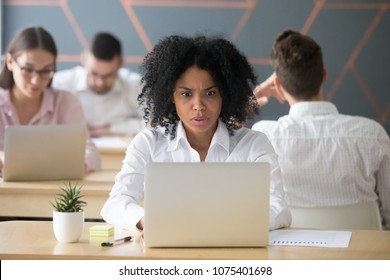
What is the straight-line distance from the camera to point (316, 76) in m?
3.82

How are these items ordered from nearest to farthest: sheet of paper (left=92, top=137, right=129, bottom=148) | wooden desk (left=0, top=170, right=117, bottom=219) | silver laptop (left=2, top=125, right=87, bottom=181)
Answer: wooden desk (left=0, top=170, right=117, bottom=219), silver laptop (left=2, top=125, right=87, bottom=181), sheet of paper (left=92, top=137, right=129, bottom=148)

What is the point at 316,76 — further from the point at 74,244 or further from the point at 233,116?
the point at 74,244

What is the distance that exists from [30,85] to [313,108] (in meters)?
1.48

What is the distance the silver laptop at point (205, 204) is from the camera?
8.15 feet

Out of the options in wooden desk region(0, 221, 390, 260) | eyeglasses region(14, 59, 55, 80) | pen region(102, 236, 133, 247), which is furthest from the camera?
eyeglasses region(14, 59, 55, 80)

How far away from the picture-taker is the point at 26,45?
4.51 m

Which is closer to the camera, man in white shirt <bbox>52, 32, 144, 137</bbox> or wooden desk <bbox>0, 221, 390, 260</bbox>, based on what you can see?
wooden desk <bbox>0, 221, 390, 260</bbox>

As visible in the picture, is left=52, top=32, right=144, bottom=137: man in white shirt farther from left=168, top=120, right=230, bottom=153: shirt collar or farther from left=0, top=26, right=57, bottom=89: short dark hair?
left=168, top=120, right=230, bottom=153: shirt collar

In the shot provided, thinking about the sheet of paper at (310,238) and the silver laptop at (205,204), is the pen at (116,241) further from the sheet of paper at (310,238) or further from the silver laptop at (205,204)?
the sheet of paper at (310,238)

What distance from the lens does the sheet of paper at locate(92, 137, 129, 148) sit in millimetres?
5617

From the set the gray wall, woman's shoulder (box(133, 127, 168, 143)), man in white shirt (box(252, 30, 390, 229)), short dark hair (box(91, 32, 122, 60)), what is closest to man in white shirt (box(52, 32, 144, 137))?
short dark hair (box(91, 32, 122, 60))

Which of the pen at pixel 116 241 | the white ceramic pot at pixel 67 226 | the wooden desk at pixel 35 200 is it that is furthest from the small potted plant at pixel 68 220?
the wooden desk at pixel 35 200

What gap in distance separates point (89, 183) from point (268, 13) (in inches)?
142

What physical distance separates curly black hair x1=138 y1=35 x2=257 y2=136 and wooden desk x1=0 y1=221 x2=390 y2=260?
0.58m
